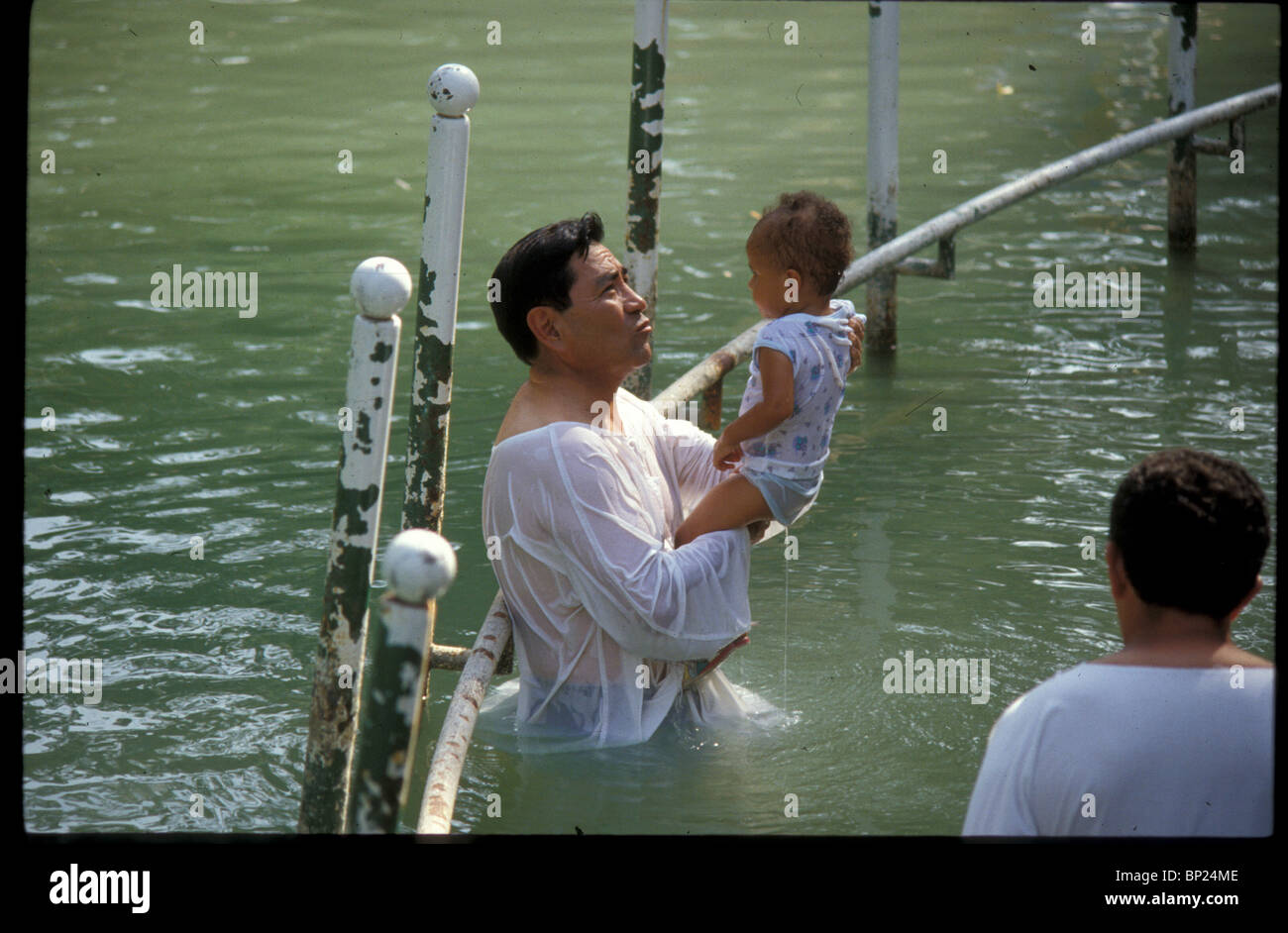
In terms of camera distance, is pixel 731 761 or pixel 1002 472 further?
pixel 1002 472

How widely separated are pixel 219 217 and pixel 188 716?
18.9ft

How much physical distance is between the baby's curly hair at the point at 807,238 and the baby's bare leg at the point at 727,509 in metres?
0.54

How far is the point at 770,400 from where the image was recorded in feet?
12.3

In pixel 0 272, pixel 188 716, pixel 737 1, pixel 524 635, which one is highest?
pixel 737 1

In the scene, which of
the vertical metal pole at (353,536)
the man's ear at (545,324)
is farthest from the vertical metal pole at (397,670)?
the man's ear at (545,324)

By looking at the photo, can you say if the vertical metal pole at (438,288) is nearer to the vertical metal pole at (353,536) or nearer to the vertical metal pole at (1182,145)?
the vertical metal pole at (353,536)

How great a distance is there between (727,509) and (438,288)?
2.96ft

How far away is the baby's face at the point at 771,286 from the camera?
384cm

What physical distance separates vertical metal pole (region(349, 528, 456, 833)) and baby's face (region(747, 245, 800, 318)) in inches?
77.4

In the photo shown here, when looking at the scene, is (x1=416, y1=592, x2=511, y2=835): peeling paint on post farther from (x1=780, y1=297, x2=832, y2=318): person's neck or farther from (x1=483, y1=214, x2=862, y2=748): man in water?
(x1=780, y1=297, x2=832, y2=318): person's neck

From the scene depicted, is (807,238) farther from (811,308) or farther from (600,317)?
(600,317)

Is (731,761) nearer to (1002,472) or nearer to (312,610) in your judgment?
(312,610)
